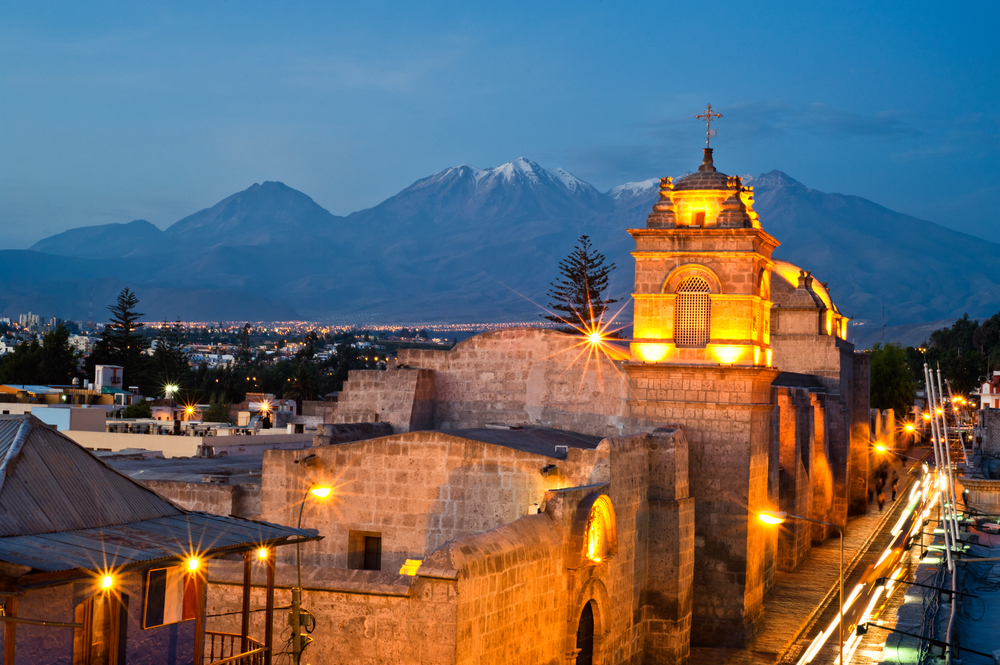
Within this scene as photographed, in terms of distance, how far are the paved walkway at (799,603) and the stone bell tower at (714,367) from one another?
47 cm

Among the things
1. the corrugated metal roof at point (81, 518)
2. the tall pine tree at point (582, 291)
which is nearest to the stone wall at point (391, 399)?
the corrugated metal roof at point (81, 518)

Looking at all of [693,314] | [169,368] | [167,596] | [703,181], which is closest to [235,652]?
[167,596]

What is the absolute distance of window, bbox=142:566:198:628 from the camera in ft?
31.9

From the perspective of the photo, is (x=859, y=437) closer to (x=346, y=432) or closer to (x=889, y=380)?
(x=889, y=380)

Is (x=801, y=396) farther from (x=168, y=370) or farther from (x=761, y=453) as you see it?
(x=168, y=370)

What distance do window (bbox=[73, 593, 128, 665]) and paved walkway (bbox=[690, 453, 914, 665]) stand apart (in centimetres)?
1282

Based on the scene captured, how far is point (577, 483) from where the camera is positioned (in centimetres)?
1702

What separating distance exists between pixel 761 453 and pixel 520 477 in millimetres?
6827

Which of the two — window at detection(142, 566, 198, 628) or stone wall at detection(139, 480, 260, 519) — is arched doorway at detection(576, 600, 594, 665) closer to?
stone wall at detection(139, 480, 260, 519)

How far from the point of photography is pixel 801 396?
2939 centimetres

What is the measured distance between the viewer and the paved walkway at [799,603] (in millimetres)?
20105

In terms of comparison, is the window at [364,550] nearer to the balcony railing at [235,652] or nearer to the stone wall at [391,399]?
the stone wall at [391,399]

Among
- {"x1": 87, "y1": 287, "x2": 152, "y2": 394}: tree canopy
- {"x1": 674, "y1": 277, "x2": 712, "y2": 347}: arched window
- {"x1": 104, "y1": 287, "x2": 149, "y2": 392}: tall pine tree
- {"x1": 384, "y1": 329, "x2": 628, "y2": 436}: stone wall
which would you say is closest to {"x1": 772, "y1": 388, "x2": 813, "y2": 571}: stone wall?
{"x1": 674, "y1": 277, "x2": 712, "y2": 347}: arched window

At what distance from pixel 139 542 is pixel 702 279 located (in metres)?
15.4
